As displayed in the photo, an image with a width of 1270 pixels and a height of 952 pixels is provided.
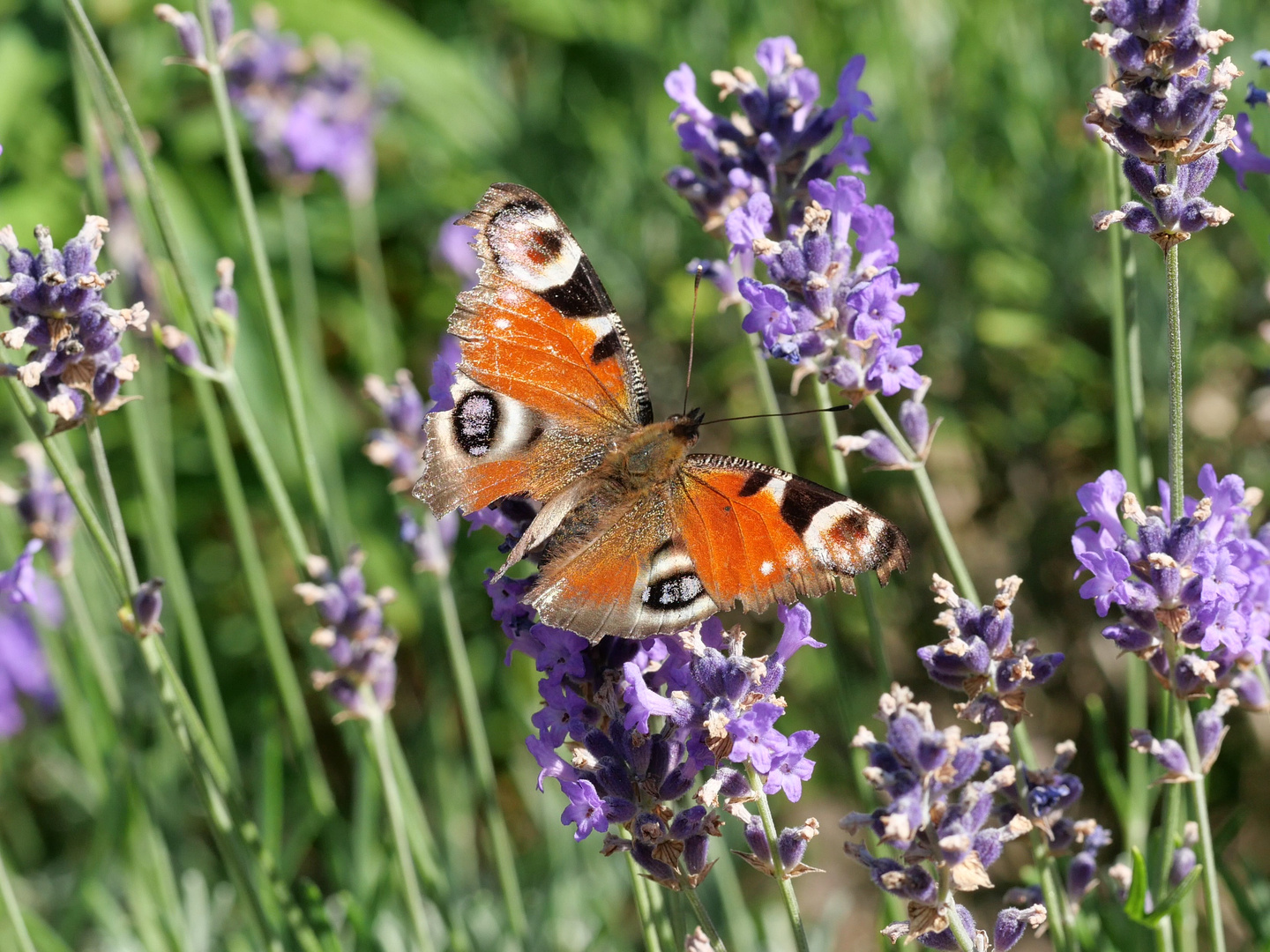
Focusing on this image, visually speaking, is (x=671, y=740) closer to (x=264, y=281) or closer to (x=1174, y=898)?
(x=1174, y=898)

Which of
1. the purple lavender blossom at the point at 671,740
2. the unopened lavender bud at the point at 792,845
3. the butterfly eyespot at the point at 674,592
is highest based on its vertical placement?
the butterfly eyespot at the point at 674,592

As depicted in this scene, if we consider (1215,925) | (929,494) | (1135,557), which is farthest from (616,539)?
(1215,925)

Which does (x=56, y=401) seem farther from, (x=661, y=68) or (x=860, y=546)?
(x=661, y=68)

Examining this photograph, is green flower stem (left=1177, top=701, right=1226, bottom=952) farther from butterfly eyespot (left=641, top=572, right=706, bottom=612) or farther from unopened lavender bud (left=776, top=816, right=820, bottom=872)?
butterfly eyespot (left=641, top=572, right=706, bottom=612)

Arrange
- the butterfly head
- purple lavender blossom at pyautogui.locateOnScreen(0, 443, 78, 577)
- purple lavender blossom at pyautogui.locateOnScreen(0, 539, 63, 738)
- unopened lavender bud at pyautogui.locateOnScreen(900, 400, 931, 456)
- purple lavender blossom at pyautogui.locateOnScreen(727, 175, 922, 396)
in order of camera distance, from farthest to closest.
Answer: purple lavender blossom at pyautogui.locateOnScreen(0, 539, 63, 738) < purple lavender blossom at pyautogui.locateOnScreen(0, 443, 78, 577) < the butterfly head < unopened lavender bud at pyautogui.locateOnScreen(900, 400, 931, 456) < purple lavender blossom at pyautogui.locateOnScreen(727, 175, 922, 396)

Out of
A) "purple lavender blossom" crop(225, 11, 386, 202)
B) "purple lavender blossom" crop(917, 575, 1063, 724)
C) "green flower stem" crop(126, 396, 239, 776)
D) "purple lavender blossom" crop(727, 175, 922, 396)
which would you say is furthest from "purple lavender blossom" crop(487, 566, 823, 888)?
"purple lavender blossom" crop(225, 11, 386, 202)

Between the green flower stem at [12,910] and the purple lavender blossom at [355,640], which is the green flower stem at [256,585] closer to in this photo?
the purple lavender blossom at [355,640]

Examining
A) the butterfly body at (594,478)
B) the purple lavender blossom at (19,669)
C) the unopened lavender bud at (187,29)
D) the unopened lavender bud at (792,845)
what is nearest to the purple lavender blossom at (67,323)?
the butterfly body at (594,478)
